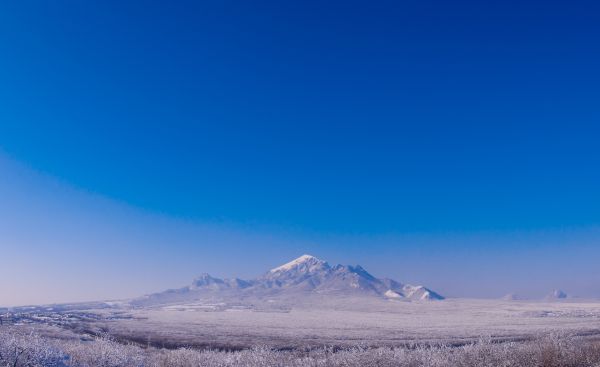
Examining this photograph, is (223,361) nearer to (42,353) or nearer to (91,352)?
(91,352)

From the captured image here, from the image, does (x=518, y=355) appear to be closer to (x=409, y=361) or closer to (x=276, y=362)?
(x=409, y=361)

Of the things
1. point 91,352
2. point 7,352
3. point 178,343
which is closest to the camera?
point 7,352

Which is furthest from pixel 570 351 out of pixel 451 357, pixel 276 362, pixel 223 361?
pixel 223 361

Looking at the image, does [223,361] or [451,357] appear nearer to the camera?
[451,357]

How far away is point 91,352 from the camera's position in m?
34.1

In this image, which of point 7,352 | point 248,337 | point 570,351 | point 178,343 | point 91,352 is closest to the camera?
point 7,352

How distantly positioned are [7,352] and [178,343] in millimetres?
37561

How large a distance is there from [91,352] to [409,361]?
23.5 m

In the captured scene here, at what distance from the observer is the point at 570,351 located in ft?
90.1

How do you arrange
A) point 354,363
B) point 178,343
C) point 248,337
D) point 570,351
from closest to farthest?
point 570,351, point 354,363, point 178,343, point 248,337

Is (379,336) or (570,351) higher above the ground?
(570,351)

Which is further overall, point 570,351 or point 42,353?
point 570,351

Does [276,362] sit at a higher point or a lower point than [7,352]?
lower

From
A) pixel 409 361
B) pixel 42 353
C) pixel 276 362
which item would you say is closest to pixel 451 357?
pixel 409 361
